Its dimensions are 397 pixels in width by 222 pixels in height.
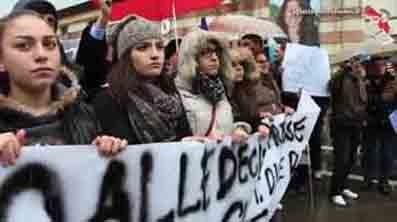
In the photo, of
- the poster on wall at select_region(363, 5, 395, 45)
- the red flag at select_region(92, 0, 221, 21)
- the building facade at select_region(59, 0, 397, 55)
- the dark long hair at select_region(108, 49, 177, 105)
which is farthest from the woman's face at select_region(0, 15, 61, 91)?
the building facade at select_region(59, 0, 397, 55)

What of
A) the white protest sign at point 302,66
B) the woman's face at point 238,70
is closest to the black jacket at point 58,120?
the woman's face at point 238,70

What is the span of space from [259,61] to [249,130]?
4.62 ft

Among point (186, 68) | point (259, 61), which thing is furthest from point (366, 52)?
point (186, 68)

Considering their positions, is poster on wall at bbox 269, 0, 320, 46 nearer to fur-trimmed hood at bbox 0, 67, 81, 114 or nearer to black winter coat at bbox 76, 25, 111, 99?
black winter coat at bbox 76, 25, 111, 99

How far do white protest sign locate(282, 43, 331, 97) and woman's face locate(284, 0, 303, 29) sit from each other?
1.56 m

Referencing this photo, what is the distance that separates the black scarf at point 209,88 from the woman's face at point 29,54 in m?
1.46

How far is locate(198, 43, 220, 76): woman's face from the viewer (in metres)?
3.87

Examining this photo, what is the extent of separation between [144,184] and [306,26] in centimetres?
552

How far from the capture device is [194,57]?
3857 millimetres

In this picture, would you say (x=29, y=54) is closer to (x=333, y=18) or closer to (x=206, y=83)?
(x=206, y=83)

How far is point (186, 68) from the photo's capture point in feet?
12.6

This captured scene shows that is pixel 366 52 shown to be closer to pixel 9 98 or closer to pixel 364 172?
pixel 364 172

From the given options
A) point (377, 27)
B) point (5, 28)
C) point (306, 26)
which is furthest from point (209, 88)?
point (377, 27)

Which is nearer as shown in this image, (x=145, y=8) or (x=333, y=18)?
(x=145, y=8)
